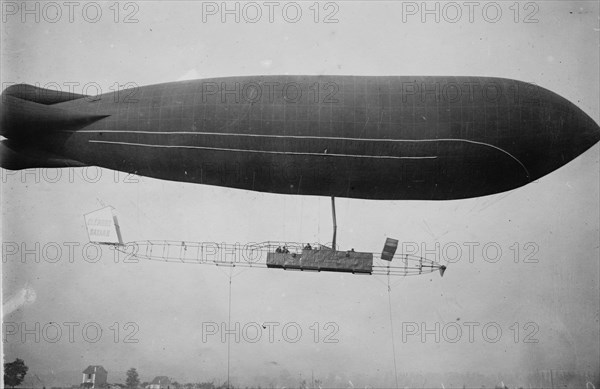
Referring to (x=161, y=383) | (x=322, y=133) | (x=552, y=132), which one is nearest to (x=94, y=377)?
(x=161, y=383)

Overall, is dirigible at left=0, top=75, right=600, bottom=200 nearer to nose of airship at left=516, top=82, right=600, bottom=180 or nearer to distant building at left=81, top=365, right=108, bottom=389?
nose of airship at left=516, top=82, right=600, bottom=180

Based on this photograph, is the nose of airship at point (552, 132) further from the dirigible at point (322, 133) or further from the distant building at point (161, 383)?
the distant building at point (161, 383)

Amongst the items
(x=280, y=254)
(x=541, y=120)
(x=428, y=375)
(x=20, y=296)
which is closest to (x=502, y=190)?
(x=541, y=120)


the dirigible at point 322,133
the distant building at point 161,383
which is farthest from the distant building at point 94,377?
the dirigible at point 322,133

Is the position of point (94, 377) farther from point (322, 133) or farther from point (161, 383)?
point (322, 133)

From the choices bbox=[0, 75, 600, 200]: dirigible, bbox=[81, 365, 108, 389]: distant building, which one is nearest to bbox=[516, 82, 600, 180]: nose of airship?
bbox=[0, 75, 600, 200]: dirigible

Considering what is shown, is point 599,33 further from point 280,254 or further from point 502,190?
point 280,254
